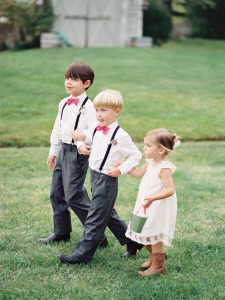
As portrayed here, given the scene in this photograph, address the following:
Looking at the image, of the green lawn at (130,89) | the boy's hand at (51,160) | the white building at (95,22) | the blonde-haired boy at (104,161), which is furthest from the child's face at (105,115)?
the white building at (95,22)

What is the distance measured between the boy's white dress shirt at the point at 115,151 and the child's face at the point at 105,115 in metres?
0.06

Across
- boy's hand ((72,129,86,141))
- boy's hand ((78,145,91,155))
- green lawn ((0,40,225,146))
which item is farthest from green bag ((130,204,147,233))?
green lawn ((0,40,225,146))

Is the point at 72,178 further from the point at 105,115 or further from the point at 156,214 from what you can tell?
the point at 156,214

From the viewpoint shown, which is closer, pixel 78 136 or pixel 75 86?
pixel 78 136

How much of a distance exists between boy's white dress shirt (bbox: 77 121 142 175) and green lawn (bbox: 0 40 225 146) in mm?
4279

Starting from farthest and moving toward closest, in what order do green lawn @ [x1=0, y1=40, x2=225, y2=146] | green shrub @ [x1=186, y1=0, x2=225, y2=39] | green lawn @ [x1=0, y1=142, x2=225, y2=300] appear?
green shrub @ [x1=186, y1=0, x2=225, y2=39]
green lawn @ [x1=0, y1=40, x2=225, y2=146]
green lawn @ [x1=0, y1=142, x2=225, y2=300]

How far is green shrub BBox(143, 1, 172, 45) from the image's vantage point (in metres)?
22.3

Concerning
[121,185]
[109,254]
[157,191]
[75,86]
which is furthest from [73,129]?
[121,185]

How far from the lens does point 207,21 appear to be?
97.0 ft

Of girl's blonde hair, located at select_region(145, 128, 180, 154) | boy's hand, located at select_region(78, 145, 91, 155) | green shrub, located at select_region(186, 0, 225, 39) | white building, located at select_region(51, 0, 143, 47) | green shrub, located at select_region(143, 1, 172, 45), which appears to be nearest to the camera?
girl's blonde hair, located at select_region(145, 128, 180, 154)

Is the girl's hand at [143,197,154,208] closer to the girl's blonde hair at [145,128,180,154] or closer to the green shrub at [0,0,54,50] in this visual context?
the girl's blonde hair at [145,128,180,154]

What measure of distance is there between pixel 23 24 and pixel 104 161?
579 inches

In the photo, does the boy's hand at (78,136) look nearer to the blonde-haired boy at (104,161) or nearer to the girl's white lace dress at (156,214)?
the blonde-haired boy at (104,161)

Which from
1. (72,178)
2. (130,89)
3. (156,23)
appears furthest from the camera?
(156,23)
